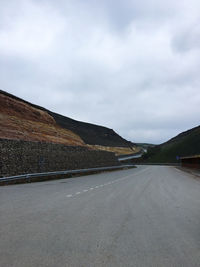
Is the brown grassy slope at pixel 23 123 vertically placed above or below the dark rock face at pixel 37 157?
above

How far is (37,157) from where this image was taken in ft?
77.0

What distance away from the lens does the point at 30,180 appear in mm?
20438

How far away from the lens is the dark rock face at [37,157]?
19438mm

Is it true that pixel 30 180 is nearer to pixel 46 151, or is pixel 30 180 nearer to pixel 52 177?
pixel 52 177

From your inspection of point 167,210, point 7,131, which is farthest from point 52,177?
point 167,210

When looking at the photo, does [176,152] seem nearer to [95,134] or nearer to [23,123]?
[95,134]

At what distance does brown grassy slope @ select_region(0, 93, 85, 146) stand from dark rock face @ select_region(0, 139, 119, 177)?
4.75 m

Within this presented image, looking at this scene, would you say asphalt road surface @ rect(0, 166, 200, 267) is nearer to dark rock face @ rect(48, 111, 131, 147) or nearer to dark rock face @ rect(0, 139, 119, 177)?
dark rock face @ rect(0, 139, 119, 177)

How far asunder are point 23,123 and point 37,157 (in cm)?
1425

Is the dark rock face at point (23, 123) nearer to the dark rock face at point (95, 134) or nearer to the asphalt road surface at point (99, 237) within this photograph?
the dark rock face at point (95, 134)

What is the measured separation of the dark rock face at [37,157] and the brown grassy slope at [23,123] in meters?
4.75

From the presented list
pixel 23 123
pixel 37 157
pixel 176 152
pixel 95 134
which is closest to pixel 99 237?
pixel 37 157

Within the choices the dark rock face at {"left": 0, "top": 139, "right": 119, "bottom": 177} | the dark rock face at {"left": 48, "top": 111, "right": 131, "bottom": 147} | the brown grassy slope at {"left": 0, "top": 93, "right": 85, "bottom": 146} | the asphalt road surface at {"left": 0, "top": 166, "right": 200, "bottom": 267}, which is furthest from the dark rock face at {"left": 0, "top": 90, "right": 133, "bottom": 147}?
the asphalt road surface at {"left": 0, "top": 166, "right": 200, "bottom": 267}

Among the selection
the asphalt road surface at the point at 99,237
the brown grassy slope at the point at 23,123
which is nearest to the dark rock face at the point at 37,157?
the brown grassy slope at the point at 23,123
